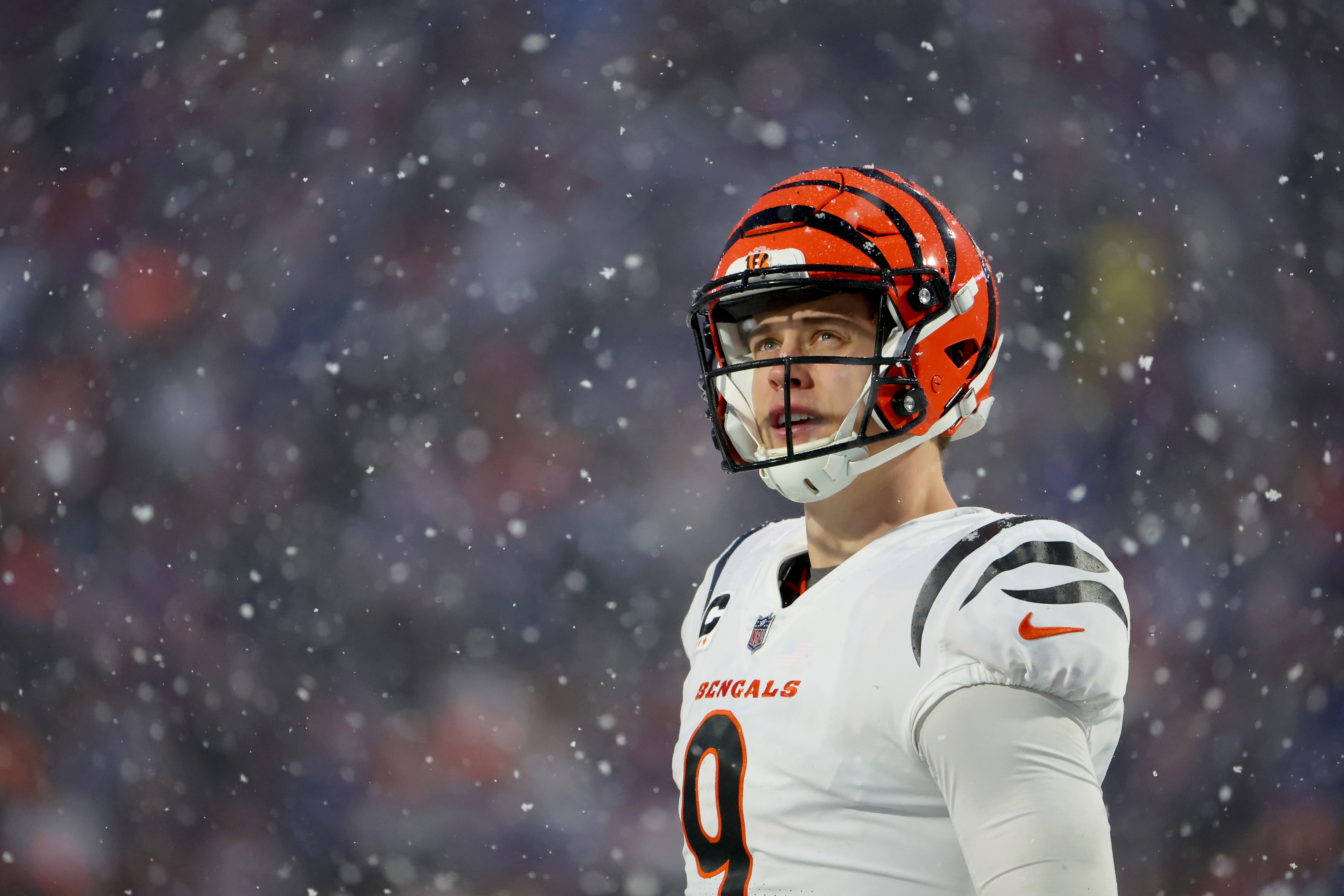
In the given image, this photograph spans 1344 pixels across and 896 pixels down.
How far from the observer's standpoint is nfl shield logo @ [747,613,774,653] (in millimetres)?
1218

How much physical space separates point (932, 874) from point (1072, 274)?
1.19m

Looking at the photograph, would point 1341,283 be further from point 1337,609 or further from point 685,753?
point 685,753

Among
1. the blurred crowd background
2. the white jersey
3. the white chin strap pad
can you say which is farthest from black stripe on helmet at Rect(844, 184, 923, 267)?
the blurred crowd background

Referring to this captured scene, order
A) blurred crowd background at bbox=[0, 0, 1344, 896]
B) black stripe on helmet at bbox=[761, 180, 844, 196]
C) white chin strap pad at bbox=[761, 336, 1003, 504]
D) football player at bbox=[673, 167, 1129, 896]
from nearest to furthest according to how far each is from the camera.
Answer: football player at bbox=[673, 167, 1129, 896]
white chin strap pad at bbox=[761, 336, 1003, 504]
black stripe on helmet at bbox=[761, 180, 844, 196]
blurred crowd background at bbox=[0, 0, 1344, 896]

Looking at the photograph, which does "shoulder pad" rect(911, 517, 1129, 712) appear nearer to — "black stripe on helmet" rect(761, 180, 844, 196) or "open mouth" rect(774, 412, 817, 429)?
"open mouth" rect(774, 412, 817, 429)

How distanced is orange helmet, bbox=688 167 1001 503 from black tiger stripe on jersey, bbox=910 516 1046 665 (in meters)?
0.15

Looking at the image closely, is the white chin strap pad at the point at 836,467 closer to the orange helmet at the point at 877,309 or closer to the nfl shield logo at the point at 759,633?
the orange helmet at the point at 877,309

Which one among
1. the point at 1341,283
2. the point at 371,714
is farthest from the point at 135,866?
the point at 1341,283

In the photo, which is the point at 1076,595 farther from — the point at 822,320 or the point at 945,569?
the point at 822,320

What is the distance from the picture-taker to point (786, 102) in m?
1.94

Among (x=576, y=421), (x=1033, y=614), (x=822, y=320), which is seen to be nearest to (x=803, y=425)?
(x=822, y=320)

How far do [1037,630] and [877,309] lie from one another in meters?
0.41

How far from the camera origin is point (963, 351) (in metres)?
1.27

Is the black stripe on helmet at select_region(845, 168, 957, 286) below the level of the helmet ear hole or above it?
above
